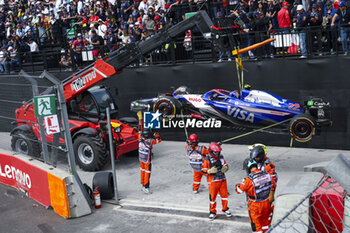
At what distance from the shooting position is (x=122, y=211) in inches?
383

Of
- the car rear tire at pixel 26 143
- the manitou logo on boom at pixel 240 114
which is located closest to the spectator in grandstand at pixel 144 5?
the manitou logo on boom at pixel 240 114

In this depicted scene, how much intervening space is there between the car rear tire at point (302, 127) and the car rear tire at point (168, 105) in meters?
3.68

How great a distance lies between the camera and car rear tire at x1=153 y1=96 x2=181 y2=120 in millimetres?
12898

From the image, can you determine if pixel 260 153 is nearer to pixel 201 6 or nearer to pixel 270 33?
pixel 270 33

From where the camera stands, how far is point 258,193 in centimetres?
745

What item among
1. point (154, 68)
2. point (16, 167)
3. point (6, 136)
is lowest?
point (16, 167)

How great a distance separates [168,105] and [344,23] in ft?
19.9

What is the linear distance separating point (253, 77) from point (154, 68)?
3896mm

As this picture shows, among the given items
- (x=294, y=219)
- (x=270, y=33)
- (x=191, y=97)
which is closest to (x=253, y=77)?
(x=270, y=33)

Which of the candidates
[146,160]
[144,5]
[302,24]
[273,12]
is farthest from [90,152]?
[144,5]

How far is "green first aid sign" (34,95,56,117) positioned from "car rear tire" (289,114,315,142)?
574 centimetres

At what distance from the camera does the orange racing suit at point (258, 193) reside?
24.4 ft

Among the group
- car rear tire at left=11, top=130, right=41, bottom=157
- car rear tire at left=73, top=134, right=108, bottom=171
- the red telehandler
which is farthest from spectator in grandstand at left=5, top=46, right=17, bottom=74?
car rear tire at left=11, top=130, right=41, bottom=157

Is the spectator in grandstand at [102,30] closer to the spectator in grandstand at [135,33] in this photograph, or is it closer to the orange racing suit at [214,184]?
the spectator in grandstand at [135,33]
